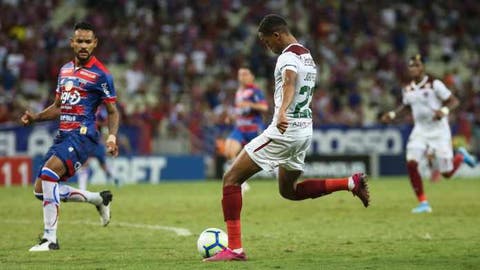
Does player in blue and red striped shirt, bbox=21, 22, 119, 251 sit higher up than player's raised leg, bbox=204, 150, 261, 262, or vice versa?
player in blue and red striped shirt, bbox=21, 22, 119, 251

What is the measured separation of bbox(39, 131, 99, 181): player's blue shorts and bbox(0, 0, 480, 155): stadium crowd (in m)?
17.9

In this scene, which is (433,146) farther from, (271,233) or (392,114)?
(271,233)

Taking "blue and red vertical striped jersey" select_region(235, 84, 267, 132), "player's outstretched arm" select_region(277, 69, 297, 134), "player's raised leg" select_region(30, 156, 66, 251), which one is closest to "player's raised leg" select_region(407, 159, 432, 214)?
"blue and red vertical striped jersey" select_region(235, 84, 267, 132)

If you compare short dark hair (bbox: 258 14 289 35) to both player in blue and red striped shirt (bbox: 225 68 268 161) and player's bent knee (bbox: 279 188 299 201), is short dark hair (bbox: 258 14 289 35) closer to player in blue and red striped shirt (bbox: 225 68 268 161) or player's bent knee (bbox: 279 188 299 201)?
player's bent knee (bbox: 279 188 299 201)

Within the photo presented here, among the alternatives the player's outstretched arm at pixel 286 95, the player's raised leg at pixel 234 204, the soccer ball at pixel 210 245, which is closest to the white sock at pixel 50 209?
the soccer ball at pixel 210 245

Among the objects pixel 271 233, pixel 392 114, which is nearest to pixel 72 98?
pixel 271 233

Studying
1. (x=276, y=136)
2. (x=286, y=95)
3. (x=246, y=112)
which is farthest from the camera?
(x=246, y=112)

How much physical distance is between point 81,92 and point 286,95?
10.3 ft

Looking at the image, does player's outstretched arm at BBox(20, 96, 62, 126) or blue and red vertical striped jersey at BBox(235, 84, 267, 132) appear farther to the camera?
blue and red vertical striped jersey at BBox(235, 84, 267, 132)

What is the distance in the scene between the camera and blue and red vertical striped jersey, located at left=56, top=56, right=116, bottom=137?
471 inches

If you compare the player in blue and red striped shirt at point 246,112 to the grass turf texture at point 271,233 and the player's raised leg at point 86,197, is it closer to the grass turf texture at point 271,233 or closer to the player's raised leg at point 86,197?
the grass turf texture at point 271,233

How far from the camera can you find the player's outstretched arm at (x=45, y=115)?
1216cm

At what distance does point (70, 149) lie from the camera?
1185cm

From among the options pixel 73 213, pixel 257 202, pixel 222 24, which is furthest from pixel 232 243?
pixel 222 24
